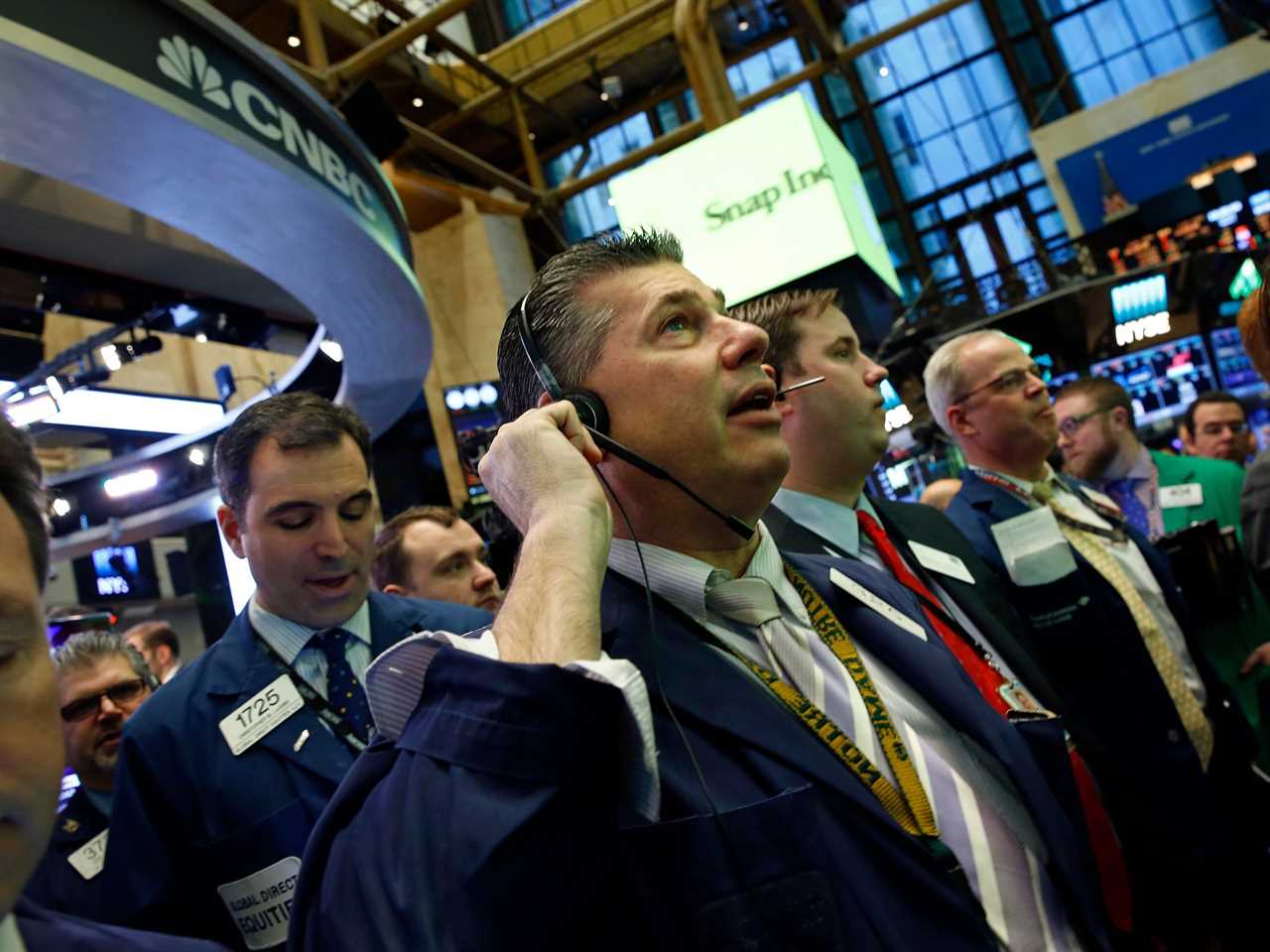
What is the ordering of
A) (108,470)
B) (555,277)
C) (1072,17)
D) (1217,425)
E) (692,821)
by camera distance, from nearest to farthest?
1. (692,821)
2. (555,277)
3. (1217,425)
4. (108,470)
5. (1072,17)

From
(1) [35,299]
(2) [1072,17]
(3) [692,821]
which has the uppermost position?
(2) [1072,17]

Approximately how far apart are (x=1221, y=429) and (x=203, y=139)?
16.4ft

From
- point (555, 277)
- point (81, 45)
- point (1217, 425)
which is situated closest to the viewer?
point (555, 277)

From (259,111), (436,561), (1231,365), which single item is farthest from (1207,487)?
(1231,365)

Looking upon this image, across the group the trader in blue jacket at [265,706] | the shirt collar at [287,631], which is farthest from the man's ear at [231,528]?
the shirt collar at [287,631]

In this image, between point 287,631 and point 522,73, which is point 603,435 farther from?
point 522,73

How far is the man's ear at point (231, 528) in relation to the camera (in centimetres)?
197

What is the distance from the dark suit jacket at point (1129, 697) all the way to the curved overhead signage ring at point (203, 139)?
2.44m

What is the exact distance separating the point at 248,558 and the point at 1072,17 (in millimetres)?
19742

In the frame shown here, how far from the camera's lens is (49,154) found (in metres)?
2.34

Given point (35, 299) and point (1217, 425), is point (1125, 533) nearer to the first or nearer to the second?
point (1217, 425)

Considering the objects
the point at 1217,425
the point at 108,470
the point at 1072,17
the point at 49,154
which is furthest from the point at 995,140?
the point at 49,154

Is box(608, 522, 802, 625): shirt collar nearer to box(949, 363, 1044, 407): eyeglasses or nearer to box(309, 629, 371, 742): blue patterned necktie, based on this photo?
box(309, 629, 371, 742): blue patterned necktie

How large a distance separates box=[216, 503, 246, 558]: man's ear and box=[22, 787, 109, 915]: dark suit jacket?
0.77 metres
